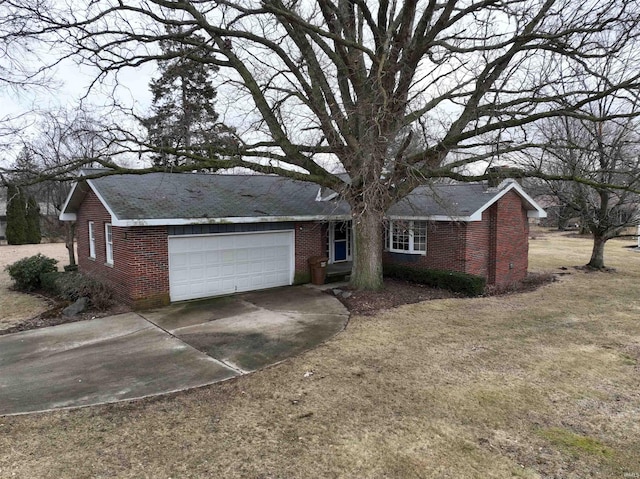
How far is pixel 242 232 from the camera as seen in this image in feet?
40.4

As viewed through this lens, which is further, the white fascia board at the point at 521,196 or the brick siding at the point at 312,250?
the white fascia board at the point at 521,196

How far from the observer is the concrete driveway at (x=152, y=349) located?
224 inches

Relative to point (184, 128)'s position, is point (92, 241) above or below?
below

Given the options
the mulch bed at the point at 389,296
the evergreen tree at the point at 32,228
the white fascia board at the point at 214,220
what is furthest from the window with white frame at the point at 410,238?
the evergreen tree at the point at 32,228

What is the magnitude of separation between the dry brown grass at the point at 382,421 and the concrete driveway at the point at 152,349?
44 cm

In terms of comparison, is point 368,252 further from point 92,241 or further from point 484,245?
point 92,241

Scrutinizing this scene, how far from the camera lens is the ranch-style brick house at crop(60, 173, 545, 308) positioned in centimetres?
1066

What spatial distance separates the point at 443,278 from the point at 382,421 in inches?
352

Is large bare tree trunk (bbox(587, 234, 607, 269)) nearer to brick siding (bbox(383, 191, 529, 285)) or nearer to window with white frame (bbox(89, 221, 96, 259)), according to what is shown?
brick siding (bbox(383, 191, 529, 285))

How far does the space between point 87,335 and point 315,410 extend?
19.1 ft

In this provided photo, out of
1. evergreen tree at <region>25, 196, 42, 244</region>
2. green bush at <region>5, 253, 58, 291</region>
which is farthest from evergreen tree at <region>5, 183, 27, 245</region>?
green bush at <region>5, 253, 58, 291</region>

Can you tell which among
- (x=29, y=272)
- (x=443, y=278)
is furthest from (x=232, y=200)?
→ (x=443, y=278)

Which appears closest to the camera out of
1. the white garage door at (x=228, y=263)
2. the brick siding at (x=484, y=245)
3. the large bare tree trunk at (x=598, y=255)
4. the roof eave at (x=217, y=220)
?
the roof eave at (x=217, y=220)

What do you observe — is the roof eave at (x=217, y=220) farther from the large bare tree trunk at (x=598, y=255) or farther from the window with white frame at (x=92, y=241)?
the large bare tree trunk at (x=598, y=255)
